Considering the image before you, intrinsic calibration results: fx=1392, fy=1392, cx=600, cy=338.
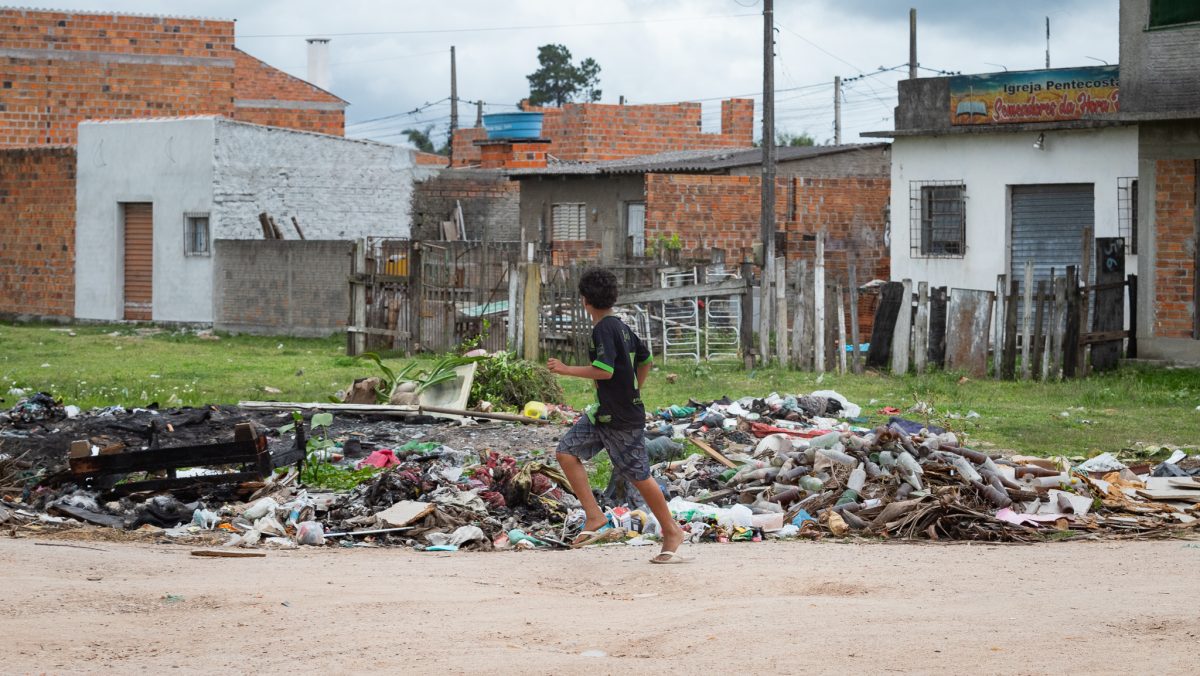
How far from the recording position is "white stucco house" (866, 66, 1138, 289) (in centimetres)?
2169

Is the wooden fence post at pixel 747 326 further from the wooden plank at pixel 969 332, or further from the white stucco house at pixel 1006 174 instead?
the white stucco house at pixel 1006 174

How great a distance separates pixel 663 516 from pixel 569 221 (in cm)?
2475

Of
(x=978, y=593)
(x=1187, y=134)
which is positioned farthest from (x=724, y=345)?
(x=978, y=593)

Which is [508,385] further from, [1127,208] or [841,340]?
[1127,208]

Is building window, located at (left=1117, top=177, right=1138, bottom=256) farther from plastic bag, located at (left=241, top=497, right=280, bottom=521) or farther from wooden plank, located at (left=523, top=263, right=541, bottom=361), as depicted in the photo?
plastic bag, located at (left=241, top=497, right=280, bottom=521)

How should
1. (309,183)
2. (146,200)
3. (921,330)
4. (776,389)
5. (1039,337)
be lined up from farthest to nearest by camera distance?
(309,183) → (146,200) → (921,330) → (1039,337) → (776,389)

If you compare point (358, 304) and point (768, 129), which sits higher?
point (768, 129)

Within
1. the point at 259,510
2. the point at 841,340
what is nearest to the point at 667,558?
the point at 259,510

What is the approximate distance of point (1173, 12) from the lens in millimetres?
18047

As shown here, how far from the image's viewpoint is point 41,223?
30.3 metres

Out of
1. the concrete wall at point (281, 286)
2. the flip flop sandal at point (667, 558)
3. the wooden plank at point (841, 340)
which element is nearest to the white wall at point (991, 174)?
the wooden plank at point (841, 340)

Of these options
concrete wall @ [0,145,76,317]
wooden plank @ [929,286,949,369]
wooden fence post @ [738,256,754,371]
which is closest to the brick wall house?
concrete wall @ [0,145,76,317]

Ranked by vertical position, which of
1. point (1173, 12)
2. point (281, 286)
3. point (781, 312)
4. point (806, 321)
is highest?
point (1173, 12)

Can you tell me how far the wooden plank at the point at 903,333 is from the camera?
58.9 feet
